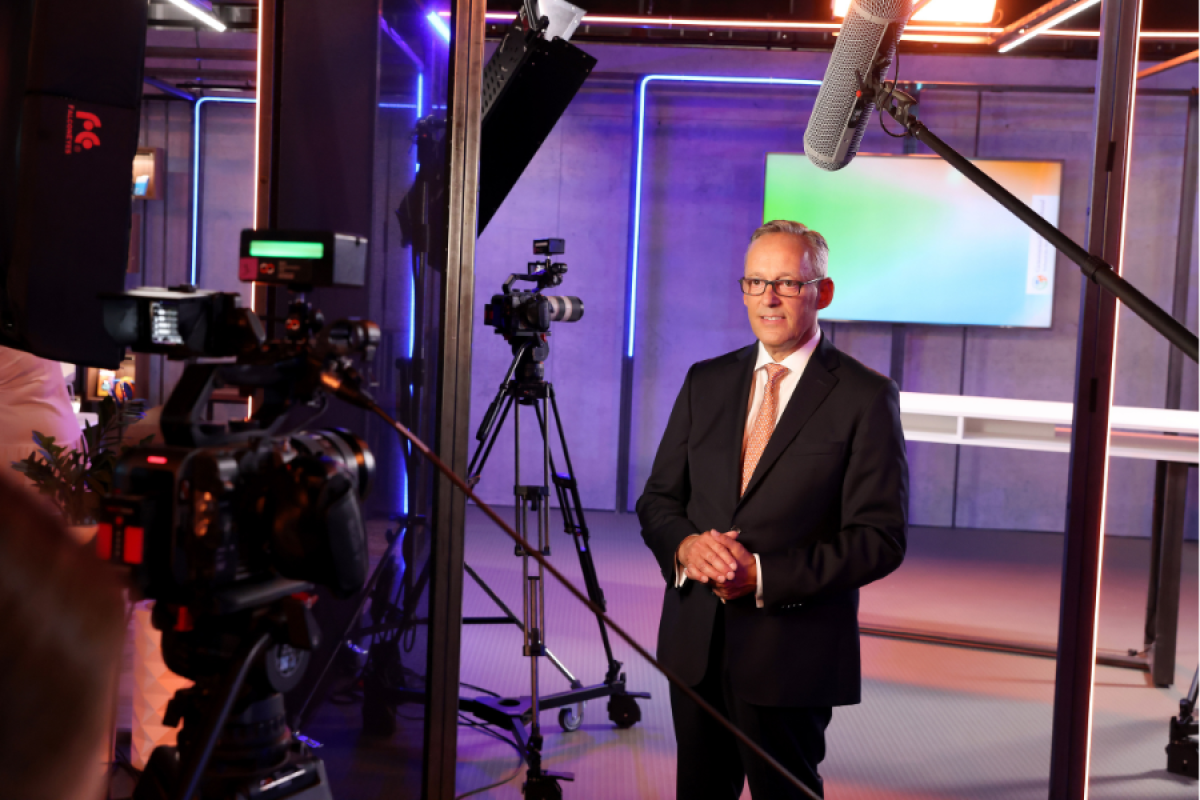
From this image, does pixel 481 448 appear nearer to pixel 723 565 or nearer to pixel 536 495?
pixel 536 495

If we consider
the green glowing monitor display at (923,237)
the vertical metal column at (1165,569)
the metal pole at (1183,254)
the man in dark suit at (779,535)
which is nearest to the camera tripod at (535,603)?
the man in dark suit at (779,535)

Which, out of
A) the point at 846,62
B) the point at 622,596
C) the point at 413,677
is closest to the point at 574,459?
the point at 622,596

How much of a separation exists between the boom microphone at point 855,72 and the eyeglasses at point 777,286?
25 centimetres

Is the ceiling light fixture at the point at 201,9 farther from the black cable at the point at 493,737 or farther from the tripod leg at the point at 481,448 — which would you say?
the black cable at the point at 493,737

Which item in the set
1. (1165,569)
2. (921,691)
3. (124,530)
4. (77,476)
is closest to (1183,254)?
(1165,569)

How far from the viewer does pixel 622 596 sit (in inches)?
173

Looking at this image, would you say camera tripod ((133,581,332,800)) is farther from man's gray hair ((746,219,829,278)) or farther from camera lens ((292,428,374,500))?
man's gray hair ((746,219,829,278))

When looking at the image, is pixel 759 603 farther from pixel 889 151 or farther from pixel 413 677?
pixel 889 151

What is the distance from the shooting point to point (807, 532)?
1.69 m

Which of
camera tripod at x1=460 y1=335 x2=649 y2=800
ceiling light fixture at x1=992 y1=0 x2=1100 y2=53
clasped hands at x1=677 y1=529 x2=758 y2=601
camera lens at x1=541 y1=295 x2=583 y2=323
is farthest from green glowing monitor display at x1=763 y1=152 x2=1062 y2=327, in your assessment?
clasped hands at x1=677 y1=529 x2=758 y2=601

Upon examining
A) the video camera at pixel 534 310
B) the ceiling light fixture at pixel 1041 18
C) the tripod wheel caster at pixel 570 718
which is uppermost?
the ceiling light fixture at pixel 1041 18

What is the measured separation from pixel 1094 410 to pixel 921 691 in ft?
6.00

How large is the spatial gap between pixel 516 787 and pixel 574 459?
4057 mm

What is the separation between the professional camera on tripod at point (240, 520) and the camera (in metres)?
0.92
